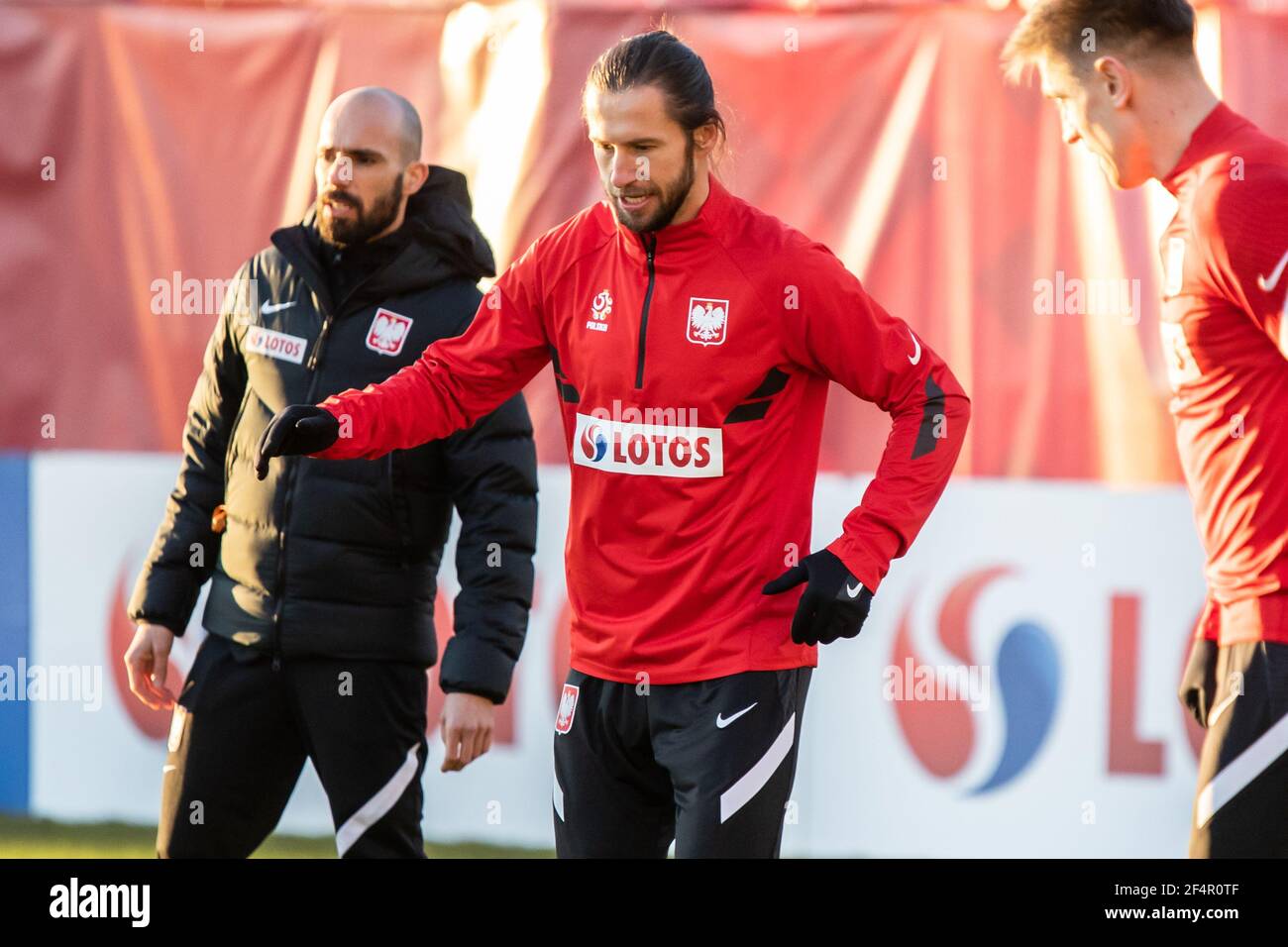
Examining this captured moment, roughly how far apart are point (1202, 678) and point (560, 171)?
9.42ft

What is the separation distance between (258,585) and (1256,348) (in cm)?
213

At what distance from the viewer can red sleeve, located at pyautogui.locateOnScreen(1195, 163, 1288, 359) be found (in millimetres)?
2463

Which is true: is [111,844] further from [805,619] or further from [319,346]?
[805,619]

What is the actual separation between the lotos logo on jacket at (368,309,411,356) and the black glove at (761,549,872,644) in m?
1.24

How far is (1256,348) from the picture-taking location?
2600mm

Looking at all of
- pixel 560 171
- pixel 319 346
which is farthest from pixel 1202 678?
pixel 560 171

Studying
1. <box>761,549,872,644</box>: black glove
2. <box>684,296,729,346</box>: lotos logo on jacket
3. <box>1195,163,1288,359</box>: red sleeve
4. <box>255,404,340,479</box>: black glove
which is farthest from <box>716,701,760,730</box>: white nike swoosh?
<box>1195,163,1288,359</box>: red sleeve

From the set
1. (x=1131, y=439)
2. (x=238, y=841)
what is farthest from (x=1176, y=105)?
(x=238, y=841)

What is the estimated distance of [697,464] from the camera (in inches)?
111

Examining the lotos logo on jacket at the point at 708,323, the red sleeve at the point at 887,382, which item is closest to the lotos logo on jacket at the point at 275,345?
the lotos logo on jacket at the point at 708,323

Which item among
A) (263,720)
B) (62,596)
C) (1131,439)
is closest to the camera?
(263,720)

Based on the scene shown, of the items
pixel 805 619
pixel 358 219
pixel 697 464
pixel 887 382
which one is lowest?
pixel 805 619

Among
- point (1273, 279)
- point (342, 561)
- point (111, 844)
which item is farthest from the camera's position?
point (111, 844)

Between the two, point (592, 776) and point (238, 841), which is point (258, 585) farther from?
point (592, 776)
